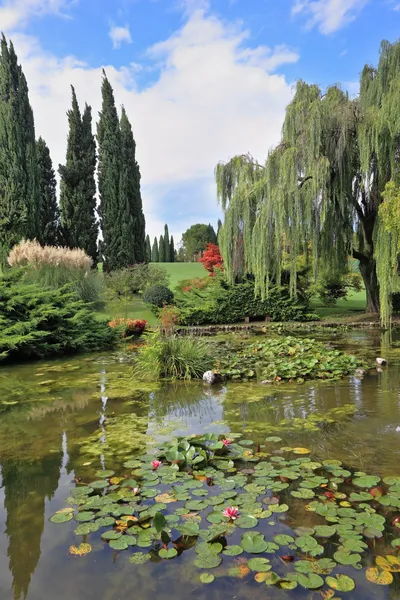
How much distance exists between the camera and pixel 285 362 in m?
6.75

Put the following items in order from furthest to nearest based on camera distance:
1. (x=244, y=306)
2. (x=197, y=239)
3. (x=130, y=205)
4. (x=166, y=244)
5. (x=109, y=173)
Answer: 1. (x=197, y=239)
2. (x=166, y=244)
3. (x=130, y=205)
4. (x=109, y=173)
5. (x=244, y=306)

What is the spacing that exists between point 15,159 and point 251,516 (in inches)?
741

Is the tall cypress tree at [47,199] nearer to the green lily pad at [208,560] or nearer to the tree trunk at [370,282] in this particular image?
the tree trunk at [370,282]

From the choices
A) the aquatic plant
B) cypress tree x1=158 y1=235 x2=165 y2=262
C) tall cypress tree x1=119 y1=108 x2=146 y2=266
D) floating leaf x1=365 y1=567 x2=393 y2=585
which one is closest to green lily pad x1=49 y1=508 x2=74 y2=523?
the aquatic plant

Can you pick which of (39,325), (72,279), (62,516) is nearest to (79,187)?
(72,279)

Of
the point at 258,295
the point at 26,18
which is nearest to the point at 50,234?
the point at 258,295

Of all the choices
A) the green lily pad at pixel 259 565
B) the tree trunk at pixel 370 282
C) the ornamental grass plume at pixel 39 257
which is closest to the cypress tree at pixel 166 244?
the tree trunk at pixel 370 282

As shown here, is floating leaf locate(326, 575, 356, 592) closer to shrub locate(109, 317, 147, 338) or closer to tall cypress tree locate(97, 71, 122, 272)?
shrub locate(109, 317, 147, 338)

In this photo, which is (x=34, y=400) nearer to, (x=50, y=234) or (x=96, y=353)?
(x=96, y=353)

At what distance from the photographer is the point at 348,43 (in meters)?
7.38

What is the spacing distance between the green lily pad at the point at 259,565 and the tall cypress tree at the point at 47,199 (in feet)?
65.6

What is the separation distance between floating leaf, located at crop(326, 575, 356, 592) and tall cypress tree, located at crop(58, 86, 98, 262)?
20.2 meters

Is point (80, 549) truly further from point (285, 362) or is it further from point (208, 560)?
point (285, 362)

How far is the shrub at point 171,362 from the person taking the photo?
20.3 feet
